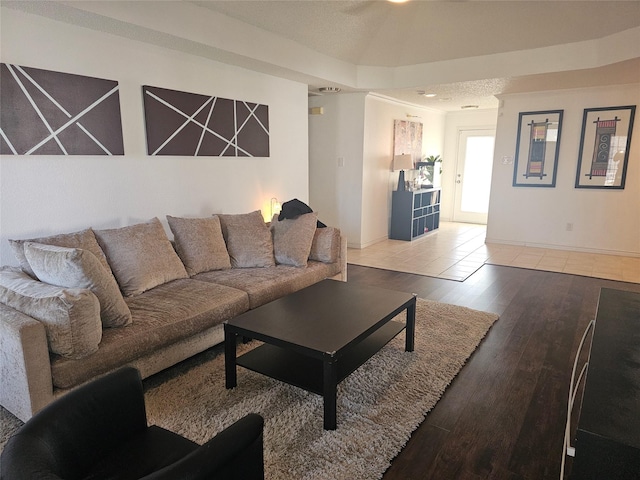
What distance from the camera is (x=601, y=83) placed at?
5.18 meters

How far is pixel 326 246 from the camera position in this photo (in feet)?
12.1

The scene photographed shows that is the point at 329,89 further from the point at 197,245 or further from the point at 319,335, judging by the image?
the point at 319,335

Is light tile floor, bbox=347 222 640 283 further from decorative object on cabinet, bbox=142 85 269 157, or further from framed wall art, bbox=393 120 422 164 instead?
decorative object on cabinet, bbox=142 85 269 157

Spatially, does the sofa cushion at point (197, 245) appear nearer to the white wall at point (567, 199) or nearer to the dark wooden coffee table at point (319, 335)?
the dark wooden coffee table at point (319, 335)

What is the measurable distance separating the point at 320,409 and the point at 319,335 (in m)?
0.40

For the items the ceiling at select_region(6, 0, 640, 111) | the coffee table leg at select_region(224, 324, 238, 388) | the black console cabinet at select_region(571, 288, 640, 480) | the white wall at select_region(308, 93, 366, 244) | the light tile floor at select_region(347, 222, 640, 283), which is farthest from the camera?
the white wall at select_region(308, 93, 366, 244)

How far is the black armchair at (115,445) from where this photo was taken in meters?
1.00

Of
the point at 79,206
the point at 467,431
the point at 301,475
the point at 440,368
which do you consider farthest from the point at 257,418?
the point at 79,206

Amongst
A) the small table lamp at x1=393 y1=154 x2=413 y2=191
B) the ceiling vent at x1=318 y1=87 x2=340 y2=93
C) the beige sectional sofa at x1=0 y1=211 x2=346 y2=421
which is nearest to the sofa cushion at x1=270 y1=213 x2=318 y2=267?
the beige sectional sofa at x1=0 y1=211 x2=346 y2=421

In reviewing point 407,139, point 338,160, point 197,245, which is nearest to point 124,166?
point 197,245

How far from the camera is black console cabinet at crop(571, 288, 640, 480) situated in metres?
0.82

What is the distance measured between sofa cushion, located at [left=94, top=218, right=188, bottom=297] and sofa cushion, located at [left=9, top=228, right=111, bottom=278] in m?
0.07

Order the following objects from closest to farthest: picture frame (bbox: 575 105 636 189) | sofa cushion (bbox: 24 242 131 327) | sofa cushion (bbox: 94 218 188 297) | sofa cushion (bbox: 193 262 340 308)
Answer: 1. sofa cushion (bbox: 24 242 131 327)
2. sofa cushion (bbox: 94 218 188 297)
3. sofa cushion (bbox: 193 262 340 308)
4. picture frame (bbox: 575 105 636 189)

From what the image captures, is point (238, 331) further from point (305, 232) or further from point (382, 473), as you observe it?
point (305, 232)
